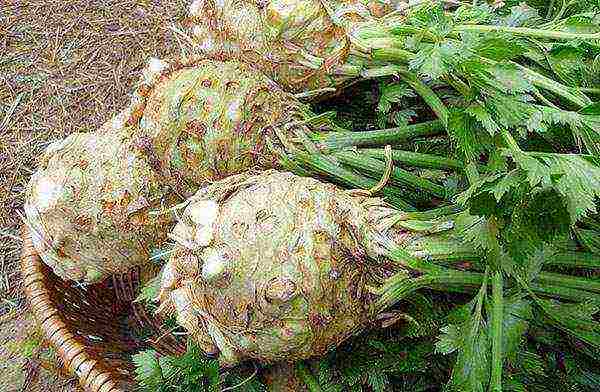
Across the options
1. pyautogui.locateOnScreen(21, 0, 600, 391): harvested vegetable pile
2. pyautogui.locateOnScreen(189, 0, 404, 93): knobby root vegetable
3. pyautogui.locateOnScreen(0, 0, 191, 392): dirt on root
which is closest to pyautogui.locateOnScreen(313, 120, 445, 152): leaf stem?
pyautogui.locateOnScreen(21, 0, 600, 391): harvested vegetable pile

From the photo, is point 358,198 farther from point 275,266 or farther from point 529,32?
point 529,32

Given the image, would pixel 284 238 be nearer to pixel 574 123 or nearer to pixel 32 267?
pixel 574 123

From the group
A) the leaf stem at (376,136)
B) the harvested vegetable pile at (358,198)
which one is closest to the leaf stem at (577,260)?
the harvested vegetable pile at (358,198)

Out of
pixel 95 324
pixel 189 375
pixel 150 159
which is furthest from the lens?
pixel 95 324

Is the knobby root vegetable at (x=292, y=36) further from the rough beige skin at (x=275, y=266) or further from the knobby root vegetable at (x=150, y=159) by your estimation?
the rough beige skin at (x=275, y=266)

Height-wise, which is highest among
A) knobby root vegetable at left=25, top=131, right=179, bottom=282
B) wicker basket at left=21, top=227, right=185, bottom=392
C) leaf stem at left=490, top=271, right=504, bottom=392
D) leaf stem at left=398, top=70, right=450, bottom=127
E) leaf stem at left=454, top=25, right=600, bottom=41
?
leaf stem at left=454, top=25, right=600, bottom=41

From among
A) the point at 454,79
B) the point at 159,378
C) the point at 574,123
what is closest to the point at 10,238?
the point at 159,378

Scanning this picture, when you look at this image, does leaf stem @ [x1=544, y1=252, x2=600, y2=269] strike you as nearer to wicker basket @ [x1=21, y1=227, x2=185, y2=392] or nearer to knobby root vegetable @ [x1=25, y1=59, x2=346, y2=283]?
knobby root vegetable @ [x1=25, y1=59, x2=346, y2=283]

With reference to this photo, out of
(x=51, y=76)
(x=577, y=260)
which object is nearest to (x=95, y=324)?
(x=577, y=260)
